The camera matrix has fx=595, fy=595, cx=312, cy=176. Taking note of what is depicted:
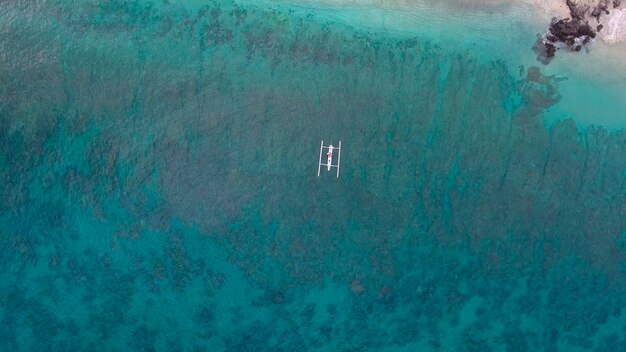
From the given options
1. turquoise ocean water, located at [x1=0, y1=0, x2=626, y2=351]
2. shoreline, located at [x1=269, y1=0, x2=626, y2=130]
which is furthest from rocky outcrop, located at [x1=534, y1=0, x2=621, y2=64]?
turquoise ocean water, located at [x1=0, y1=0, x2=626, y2=351]

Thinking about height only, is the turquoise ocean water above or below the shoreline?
below

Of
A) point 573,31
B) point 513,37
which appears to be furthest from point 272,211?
A: point 573,31

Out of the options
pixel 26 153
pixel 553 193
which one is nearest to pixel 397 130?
pixel 553 193

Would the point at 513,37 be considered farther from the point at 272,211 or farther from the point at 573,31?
the point at 272,211

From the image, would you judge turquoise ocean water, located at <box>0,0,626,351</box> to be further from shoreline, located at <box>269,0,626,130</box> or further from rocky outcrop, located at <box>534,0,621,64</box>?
rocky outcrop, located at <box>534,0,621,64</box>

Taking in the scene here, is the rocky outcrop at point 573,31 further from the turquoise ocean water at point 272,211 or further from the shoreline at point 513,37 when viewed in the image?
the turquoise ocean water at point 272,211

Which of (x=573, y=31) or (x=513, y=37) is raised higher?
(x=573, y=31)

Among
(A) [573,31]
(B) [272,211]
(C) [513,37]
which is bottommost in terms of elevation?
(B) [272,211]

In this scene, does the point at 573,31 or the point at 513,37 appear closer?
the point at 573,31
